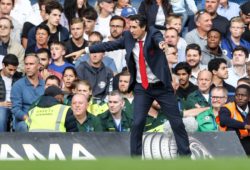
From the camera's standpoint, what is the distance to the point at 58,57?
16406 mm

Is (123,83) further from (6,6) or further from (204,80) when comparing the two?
(6,6)

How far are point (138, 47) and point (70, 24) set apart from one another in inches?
177

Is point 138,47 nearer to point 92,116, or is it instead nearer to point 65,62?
point 92,116

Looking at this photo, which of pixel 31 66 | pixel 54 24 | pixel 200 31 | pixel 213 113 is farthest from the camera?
pixel 200 31

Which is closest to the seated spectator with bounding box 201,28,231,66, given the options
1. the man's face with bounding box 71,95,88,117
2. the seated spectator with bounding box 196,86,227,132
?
the seated spectator with bounding box 196,86,227,132

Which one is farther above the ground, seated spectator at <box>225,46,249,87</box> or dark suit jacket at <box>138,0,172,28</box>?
dark suit jacket at <box>138,0,172,28</box>

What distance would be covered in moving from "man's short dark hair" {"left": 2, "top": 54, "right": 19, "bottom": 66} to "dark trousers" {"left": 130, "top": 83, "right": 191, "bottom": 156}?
305 cm

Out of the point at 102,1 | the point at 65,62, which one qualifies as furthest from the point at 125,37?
the point at 102,1

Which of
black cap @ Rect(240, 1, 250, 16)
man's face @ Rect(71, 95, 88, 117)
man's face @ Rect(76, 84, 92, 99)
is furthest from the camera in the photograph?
black cap @ Rect(240, 1, 250, 16)

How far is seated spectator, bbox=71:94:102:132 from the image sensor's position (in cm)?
1462

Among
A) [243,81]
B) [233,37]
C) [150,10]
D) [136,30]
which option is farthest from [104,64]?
[136,30]

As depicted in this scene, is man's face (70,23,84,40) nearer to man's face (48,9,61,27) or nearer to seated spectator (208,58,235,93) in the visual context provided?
man's face (48,9,61,27)

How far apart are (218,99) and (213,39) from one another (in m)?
1.98

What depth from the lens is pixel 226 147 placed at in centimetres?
1442
